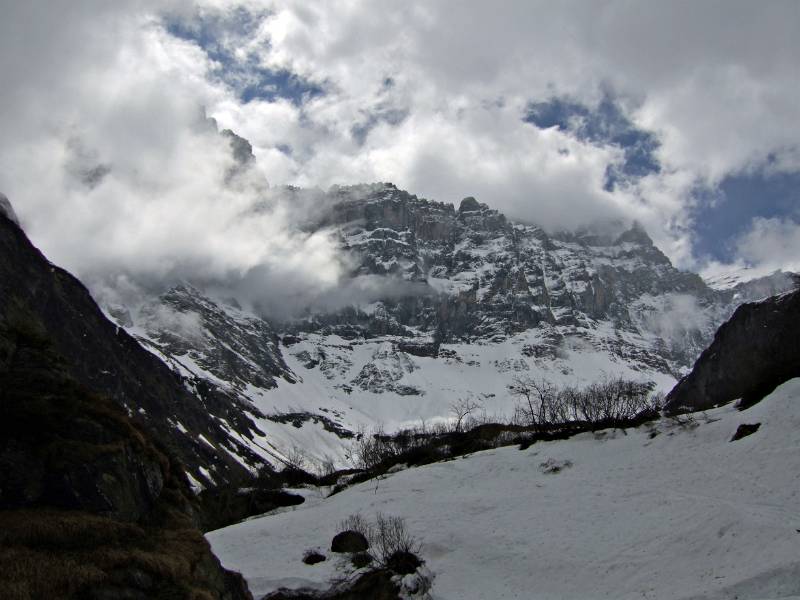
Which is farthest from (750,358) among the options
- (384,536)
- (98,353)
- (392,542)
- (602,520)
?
(98,353)

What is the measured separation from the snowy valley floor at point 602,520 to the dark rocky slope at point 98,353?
10982 centimetres

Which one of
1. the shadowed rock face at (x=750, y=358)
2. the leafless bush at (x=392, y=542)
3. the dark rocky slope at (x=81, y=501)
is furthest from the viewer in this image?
the shadowed rock face at (x=750, y=358)

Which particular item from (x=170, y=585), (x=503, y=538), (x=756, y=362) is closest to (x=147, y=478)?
(x=170, y=585)

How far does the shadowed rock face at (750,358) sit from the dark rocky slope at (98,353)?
343 feet

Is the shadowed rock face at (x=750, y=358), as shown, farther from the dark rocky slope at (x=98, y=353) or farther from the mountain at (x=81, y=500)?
the dark rocky slope at (x=98, y=353)

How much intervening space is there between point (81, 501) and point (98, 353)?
545ft

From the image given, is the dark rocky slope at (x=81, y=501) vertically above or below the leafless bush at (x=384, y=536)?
above

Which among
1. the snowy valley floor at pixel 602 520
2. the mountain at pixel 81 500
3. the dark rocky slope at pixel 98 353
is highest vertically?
the dark rocky slope at pixel 98 353

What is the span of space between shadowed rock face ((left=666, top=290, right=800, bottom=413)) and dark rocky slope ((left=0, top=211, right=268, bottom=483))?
105 meters

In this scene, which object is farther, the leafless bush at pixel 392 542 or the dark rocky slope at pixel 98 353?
the dark rocky slope at pixel 98 353

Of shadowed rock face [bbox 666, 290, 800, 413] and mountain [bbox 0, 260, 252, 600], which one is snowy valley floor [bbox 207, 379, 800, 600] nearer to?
shadowed rock face [bbox 666, 290, 800, 413]

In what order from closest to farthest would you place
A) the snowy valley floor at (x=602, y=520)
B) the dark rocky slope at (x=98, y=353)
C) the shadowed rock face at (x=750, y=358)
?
the snowy valley floor at (x=602, y=520) < the shadowed rock face at (x=750, y=358) < the dark rocky slope at (x=98, y=353)

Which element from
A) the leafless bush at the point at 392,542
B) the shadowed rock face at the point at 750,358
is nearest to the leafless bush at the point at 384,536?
the leafless bush at the point at 392,542

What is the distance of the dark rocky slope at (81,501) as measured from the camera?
663 inches
